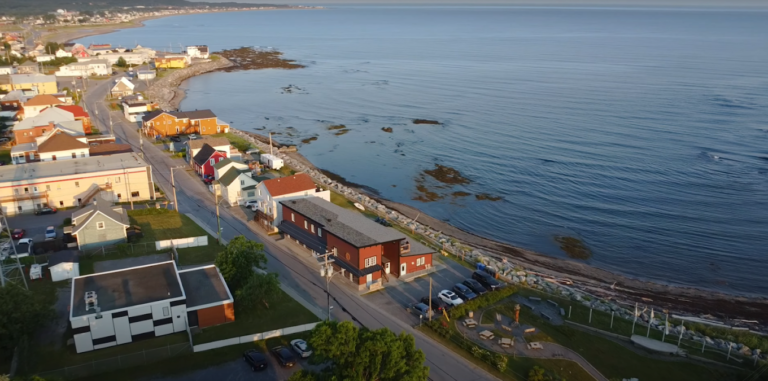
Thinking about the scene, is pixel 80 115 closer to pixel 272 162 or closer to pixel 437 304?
pixel 272 162

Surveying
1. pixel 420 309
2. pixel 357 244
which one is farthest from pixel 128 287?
pixel 420 309

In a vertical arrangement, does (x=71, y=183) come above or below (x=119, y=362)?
above

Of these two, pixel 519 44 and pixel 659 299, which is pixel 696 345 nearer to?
pixel 659 299

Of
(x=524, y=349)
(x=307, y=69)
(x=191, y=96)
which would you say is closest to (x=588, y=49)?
(x=307, y=69)

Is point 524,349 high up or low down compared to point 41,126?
down

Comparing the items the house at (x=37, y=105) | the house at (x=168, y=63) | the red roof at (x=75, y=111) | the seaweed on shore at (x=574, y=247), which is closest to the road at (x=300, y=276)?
the red roof at (x=75, y=111)

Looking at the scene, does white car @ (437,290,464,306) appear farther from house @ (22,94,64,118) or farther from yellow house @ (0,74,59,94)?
yellow house @ (0,74,59,94)

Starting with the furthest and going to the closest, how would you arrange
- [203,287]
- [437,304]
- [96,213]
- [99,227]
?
1. [99,227]
2. [96,213]
3. [437,304]
4. [203,287]
